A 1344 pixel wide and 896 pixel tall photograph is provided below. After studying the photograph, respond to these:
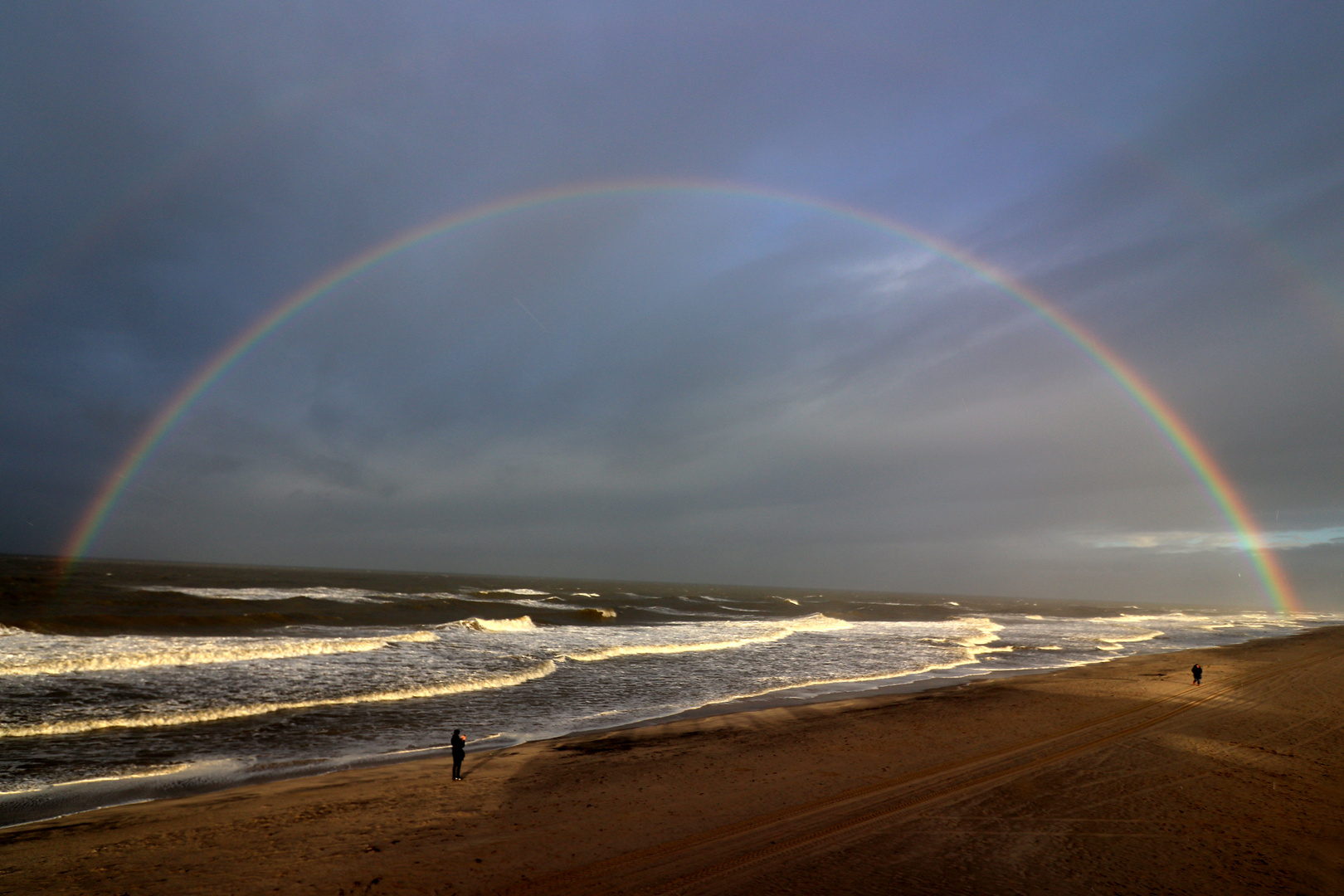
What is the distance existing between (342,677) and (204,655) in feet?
24.9

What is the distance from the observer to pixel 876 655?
37.0 meters

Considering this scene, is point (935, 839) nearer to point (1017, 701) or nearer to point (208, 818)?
point (208, 818)

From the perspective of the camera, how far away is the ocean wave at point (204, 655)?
22047mm

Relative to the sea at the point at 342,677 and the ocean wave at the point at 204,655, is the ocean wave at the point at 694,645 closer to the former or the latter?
the sea at the point at 342,677

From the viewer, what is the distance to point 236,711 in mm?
17422

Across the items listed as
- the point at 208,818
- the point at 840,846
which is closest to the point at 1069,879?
the point at 840,846

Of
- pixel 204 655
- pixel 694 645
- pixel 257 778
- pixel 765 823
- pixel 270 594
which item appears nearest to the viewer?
pixel 765 823

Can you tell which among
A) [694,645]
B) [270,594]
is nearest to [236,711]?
[694,645]

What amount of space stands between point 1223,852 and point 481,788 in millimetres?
11733

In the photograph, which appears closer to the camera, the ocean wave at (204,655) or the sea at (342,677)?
the sea at (342,677)

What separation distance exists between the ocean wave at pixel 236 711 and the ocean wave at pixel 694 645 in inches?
308

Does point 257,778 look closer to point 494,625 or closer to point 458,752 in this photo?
point 458,752

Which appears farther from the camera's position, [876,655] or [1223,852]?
[876,655]

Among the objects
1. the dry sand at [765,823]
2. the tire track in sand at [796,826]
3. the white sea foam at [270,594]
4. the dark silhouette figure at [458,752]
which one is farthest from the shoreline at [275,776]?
the white sea foam at [270,594]
